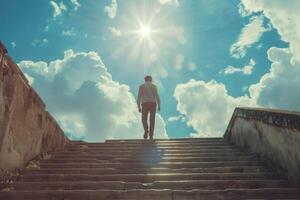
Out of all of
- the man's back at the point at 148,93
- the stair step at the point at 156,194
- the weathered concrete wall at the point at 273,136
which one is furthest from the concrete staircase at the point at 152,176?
the man's back at the point at 148,93

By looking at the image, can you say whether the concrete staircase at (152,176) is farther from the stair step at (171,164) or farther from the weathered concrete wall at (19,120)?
the weathered concrete wall at (19,120)

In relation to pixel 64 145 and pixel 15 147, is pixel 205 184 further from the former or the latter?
pixel 64 145

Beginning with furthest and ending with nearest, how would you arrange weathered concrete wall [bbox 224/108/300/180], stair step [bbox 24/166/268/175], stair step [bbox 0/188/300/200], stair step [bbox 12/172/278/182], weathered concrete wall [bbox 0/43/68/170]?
1. stair step [bbox 24/166/268/175]
2. weathered concrete wall [bbox 0/43/68/170]
3. stair step [bbox 12/172/278/182]
4. weathered concrete wall [bbox 224/108/300/180]
5. stair step [bbox 0/188/300/200]

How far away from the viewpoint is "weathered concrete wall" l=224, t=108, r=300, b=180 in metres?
4.60

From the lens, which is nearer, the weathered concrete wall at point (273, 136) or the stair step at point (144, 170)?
the weathered concrete wall at point (273, 136)

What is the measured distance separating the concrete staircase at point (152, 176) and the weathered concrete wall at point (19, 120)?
31cm

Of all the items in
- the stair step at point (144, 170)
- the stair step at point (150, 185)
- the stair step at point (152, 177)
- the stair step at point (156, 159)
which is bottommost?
the stair step at point (150, 185)

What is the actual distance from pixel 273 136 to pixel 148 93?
489cm

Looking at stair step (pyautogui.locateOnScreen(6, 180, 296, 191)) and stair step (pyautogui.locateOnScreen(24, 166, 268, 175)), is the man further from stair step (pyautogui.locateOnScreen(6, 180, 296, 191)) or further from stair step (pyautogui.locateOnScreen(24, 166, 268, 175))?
stair step (pyautogui.locateOnScreen(6, 180, 296, 191))

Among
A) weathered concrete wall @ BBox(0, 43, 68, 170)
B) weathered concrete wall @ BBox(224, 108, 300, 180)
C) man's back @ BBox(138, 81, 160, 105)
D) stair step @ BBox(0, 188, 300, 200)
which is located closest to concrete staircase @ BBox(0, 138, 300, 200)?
stair step @ BBox(0, 188, 300, 200)

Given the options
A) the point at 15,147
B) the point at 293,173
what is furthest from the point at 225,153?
the point at 15,147

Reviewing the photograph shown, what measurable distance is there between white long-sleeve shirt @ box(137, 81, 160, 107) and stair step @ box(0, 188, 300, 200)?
5984 millimetres

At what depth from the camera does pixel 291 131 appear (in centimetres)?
468

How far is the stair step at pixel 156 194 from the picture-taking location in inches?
152
